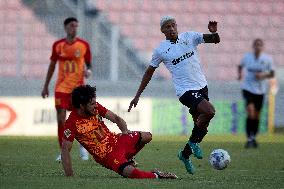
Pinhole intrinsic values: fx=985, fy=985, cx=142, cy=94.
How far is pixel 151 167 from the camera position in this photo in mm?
14031

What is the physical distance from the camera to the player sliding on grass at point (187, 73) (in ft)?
43.7

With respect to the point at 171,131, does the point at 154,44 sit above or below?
above

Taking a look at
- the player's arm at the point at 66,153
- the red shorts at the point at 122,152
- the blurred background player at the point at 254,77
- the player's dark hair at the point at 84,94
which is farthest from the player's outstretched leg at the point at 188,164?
the blurred background player at the point at 254,77

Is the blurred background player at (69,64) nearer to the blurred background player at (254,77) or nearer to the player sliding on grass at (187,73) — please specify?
the player sliding on grass at (187,73)

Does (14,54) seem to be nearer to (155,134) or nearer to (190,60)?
(155,134)

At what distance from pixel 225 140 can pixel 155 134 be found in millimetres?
2466

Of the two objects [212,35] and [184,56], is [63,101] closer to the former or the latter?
[184,56]

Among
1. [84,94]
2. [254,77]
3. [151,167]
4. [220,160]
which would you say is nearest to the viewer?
[84,94]

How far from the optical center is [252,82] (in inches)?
827

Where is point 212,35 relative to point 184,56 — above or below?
above

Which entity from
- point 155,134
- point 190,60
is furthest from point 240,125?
point 190,60

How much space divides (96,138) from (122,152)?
1.16 feet

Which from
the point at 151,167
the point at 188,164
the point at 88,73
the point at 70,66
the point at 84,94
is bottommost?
the point at 151,167

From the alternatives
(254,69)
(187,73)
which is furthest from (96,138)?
(254,69)
